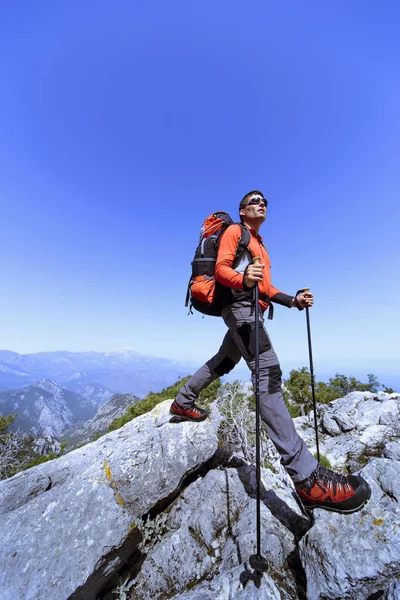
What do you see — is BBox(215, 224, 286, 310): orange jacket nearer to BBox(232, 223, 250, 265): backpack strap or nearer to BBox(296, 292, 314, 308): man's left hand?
BBox(232, 223, 250, 265): backpack strap

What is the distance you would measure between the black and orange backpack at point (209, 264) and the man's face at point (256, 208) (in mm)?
355

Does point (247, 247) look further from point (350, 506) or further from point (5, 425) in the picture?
point (5, 425)

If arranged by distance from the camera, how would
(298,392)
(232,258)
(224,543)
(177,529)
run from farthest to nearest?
(298,392) < (177,529) < (224,543) < (232,258)

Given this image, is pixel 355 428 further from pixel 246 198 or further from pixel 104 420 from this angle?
pixel 104 420

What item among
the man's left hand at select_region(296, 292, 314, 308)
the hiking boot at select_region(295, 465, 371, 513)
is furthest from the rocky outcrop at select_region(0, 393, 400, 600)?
the man's left hand at select_region(296, 292, 314, 308)

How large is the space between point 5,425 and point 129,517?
28.3 meters

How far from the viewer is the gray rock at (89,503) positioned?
3.19 metres

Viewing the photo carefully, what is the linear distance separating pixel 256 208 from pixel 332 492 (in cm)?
405

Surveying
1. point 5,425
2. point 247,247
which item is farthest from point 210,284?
point 5,425

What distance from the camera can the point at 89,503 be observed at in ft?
12.7

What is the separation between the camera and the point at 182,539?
3.99 metres

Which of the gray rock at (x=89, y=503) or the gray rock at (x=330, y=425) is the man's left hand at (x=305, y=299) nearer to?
the gray rock at (x=89, y=503)

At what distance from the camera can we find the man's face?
4.12m

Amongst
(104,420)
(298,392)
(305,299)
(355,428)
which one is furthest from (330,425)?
(104,420)
